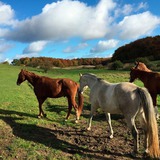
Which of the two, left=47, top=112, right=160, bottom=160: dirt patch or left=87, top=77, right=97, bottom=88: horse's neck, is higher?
left=87, top=77, right=97, bottom=88: horse's neck

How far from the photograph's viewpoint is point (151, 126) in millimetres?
6016

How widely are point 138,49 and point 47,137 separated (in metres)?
76.6

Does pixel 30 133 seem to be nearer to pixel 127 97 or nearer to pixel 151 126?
pixel 127 97

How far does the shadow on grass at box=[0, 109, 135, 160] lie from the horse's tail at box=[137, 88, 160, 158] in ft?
2.70

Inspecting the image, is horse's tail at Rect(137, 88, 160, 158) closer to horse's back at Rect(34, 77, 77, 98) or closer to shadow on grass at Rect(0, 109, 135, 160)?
shadow on grass at Rect(0, 109, 135, 160)

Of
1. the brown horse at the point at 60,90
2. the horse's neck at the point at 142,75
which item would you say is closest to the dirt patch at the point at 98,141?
the brown horse at the point at 60,90

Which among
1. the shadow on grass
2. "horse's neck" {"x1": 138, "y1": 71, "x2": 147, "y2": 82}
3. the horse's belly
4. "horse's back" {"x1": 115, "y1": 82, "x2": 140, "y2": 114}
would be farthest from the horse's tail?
"horse's neck" {"x1": 138, "y1": 71, "x2": 147, "y2": 82}

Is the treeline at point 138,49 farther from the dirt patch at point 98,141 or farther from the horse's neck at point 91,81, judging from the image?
the dirt patch at point 98,141

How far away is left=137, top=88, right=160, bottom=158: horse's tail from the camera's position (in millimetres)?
5945

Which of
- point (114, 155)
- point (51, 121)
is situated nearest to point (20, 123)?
point (51, 121)

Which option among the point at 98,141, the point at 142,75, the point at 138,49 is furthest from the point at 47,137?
the point at 138,49

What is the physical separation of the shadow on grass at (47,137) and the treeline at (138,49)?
67801 mm

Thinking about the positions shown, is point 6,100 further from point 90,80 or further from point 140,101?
point 140,101

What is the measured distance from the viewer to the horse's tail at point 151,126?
5.95 metres
